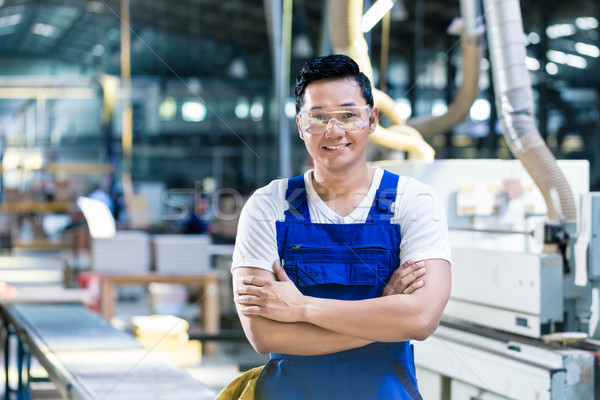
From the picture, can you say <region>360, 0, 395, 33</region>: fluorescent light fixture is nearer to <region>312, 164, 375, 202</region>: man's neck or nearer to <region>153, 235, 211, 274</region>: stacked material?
<region>312, 164, 375, 202</region>: man's neck

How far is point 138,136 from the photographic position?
2167 centimetres

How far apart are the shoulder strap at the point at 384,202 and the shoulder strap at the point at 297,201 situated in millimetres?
142

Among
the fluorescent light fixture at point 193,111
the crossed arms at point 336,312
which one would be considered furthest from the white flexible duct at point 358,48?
the fluorescent light fixture at point 193,111

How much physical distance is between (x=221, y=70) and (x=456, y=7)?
30.2 ft

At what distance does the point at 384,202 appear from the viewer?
4.94 ft

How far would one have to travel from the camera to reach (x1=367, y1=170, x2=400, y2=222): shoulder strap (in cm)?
150

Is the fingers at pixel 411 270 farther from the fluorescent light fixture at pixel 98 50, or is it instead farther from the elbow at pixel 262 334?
the fluorescent light fixture at pixel 98 50

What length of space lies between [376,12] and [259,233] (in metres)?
1.86

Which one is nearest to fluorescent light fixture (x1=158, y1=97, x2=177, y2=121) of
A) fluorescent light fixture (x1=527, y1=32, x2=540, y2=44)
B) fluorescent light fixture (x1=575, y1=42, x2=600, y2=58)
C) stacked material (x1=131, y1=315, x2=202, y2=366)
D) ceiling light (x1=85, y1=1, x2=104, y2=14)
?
ceiling light (x1=85, y1=1, x2=104, y2=14)

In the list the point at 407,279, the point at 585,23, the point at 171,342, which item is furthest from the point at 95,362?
the point at 585,23

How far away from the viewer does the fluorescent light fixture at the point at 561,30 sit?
1584cm

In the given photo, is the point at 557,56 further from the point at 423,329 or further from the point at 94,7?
the point at 423,329

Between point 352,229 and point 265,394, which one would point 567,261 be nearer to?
point 352,229

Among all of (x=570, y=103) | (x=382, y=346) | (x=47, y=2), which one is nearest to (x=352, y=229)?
(x=382, y=346)
